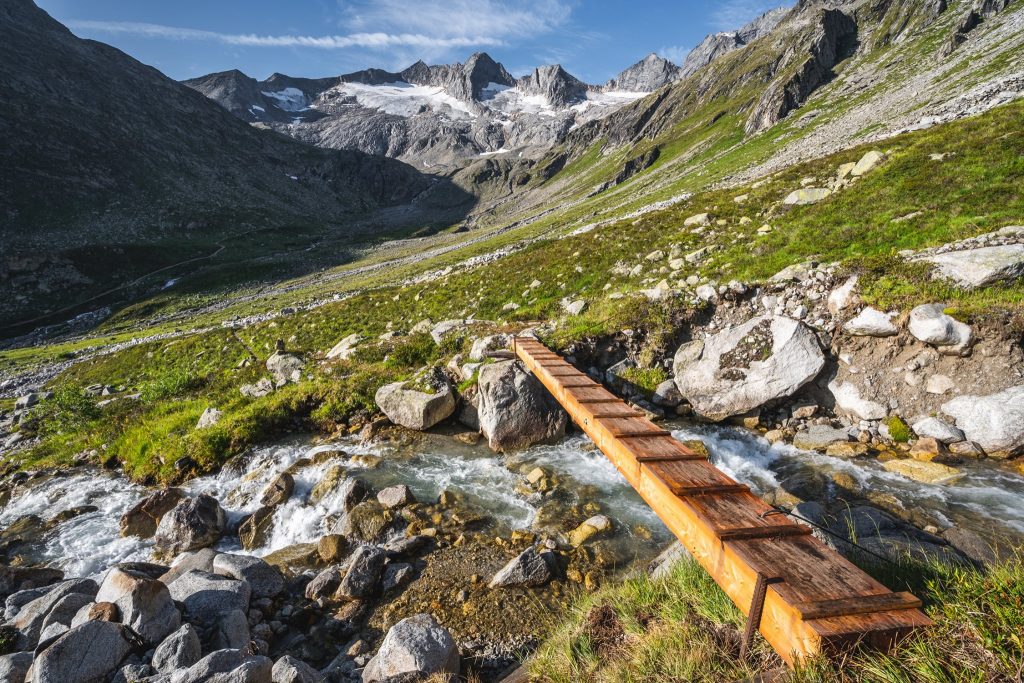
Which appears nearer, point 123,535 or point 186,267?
point 123,535

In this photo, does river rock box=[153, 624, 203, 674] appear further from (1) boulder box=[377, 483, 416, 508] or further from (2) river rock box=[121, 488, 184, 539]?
(2) river rock box=[121, 488, 184, 539]

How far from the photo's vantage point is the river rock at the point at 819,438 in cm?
1144

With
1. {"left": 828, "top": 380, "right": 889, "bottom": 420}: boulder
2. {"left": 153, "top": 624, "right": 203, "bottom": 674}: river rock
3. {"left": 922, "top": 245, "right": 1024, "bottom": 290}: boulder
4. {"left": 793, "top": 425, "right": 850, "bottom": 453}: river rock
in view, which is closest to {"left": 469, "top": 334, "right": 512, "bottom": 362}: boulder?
{"left": 793, "top": 425, "right": 850, "bottom": 453}: river rock

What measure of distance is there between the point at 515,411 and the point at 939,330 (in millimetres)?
11603

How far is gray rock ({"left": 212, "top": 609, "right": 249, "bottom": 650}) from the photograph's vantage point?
21.8 ft

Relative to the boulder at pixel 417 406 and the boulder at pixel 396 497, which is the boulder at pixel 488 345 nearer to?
the boulder at pixel 417 406

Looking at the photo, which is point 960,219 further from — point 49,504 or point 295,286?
point 295,286

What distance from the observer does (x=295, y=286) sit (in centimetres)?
6562

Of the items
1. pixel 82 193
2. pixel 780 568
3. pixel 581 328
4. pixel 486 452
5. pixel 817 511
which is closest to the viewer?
pixel 780 568

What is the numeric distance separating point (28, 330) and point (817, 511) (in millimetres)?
84734

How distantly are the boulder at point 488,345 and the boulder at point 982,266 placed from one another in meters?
13.7

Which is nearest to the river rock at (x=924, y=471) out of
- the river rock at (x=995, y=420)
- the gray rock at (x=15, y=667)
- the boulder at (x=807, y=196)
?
the river rock at (x=995, y=420)

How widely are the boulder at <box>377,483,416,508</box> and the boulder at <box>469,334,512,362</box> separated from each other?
619 centimetres

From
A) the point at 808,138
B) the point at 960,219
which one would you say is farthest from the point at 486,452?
the point at 808,138
